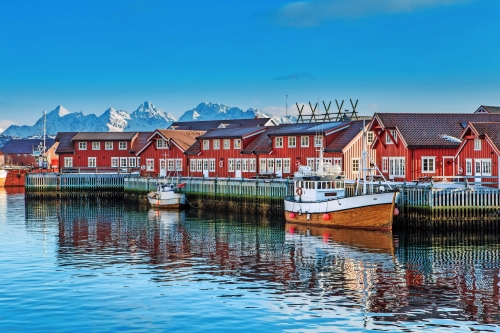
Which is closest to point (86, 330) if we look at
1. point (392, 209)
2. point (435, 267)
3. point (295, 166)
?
point (435, 267)

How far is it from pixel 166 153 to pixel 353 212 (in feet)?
149

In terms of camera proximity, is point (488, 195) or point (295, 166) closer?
point (488, 195)

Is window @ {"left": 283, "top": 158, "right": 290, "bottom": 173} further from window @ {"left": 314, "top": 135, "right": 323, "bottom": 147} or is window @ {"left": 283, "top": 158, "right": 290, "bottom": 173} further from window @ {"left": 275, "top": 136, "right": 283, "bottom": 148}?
window @ {"left": 314, "top": 135, "right": 323, "bottom": 147}

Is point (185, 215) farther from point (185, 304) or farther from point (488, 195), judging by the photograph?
point (185, 304)

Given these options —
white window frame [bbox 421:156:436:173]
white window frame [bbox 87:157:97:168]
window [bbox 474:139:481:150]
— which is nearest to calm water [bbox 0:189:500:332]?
window [bbox 474:139:481:150]

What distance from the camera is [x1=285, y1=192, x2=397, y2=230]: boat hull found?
4838 centimetres

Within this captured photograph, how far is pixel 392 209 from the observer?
48375mm

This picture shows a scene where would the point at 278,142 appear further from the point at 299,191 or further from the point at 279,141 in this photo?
the point at 299,191

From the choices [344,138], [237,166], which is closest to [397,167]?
[344,138]

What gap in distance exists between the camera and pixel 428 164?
6034 centimetres

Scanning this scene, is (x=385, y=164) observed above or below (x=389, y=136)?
below

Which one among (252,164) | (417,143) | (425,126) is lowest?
(252,164)

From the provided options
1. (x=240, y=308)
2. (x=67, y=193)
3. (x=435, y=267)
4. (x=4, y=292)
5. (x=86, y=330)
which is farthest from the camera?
(x=67, y=193)

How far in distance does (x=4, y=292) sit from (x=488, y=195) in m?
31.2
